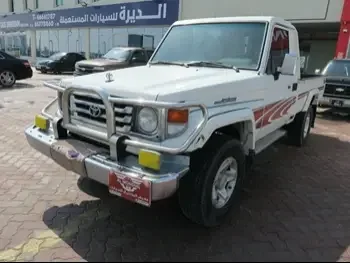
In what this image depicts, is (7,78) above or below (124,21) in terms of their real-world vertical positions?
below

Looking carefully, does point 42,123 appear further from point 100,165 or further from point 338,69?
point 338,69

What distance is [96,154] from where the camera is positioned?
2.98m

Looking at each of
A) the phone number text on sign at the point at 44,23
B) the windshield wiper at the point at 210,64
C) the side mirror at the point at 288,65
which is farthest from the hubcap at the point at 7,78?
the phone number text on sign at the point at 44,23

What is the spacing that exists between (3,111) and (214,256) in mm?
7534

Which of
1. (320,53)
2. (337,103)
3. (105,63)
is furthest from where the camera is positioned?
(320,53)

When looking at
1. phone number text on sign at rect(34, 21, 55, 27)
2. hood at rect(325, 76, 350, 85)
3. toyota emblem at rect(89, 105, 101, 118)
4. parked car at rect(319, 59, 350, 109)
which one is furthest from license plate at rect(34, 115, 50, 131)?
phone number text on sign at rect(34, 21, 55, 27)

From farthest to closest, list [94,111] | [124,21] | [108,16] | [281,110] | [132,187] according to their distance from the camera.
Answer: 1. [108,16]
2. [124,21]
3. [281,110]
4. [94,111]
5. [132,187]

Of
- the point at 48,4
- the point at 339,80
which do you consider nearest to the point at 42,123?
the point at 339,80

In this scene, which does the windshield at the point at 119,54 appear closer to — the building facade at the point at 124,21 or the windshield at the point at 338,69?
the building facade at the point at 124,21

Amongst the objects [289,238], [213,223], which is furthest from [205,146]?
[289,238]

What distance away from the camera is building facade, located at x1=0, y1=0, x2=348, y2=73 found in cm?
1474

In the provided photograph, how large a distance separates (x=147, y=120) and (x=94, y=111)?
594 mm

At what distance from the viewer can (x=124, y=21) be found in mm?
22328

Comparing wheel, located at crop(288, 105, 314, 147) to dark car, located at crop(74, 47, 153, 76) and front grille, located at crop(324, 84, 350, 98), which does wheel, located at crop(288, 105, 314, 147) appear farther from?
dark car, located at crop(74, 47, 153, 76)
